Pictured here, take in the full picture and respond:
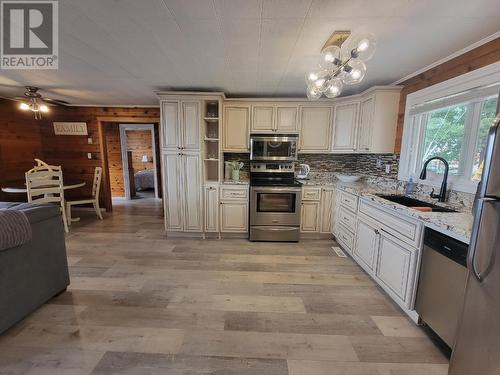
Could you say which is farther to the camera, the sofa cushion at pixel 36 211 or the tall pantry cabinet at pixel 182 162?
the tall pantry cabinet at pixel 182 162

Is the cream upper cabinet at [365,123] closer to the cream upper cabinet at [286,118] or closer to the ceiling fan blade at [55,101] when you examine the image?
the cream upper cabinet at [286,118]

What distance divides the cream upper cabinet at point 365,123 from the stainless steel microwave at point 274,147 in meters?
0.89

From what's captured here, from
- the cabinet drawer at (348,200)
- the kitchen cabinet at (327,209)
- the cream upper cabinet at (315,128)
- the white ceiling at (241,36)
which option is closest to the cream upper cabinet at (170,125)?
the white ceiling at (241,36)

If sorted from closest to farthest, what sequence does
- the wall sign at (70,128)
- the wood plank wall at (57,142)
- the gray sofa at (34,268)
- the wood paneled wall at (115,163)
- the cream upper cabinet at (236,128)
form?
the gray sofa at (34,268)
the cream upper cabinet at (236,128)
the wood plank wall at (57,142)
the wall sign at (70,128)
the wood paneled wall at (115,163)

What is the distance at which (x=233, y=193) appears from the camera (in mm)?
3365

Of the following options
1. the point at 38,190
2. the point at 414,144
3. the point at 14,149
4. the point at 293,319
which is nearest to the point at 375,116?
the point at 414,144

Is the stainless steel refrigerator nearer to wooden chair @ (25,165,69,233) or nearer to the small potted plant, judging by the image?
the small potted plant

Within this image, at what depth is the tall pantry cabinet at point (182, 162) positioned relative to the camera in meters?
3.17

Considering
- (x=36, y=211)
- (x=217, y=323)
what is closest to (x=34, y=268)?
(x=36, y=211)

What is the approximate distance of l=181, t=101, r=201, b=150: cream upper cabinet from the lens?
3.17 metres

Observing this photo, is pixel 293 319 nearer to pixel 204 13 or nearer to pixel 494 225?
pixel 494 225

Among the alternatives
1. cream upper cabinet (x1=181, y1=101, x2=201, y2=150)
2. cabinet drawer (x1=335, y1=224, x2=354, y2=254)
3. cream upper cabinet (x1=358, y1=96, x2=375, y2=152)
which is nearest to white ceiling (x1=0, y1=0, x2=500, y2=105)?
cream upper cabinet (x1=358, y1=96, x2=375, y2=152)

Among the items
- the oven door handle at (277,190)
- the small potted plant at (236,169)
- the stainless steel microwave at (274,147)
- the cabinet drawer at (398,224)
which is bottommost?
the cabinet drawer at (398,224)

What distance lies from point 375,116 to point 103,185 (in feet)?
17.2
